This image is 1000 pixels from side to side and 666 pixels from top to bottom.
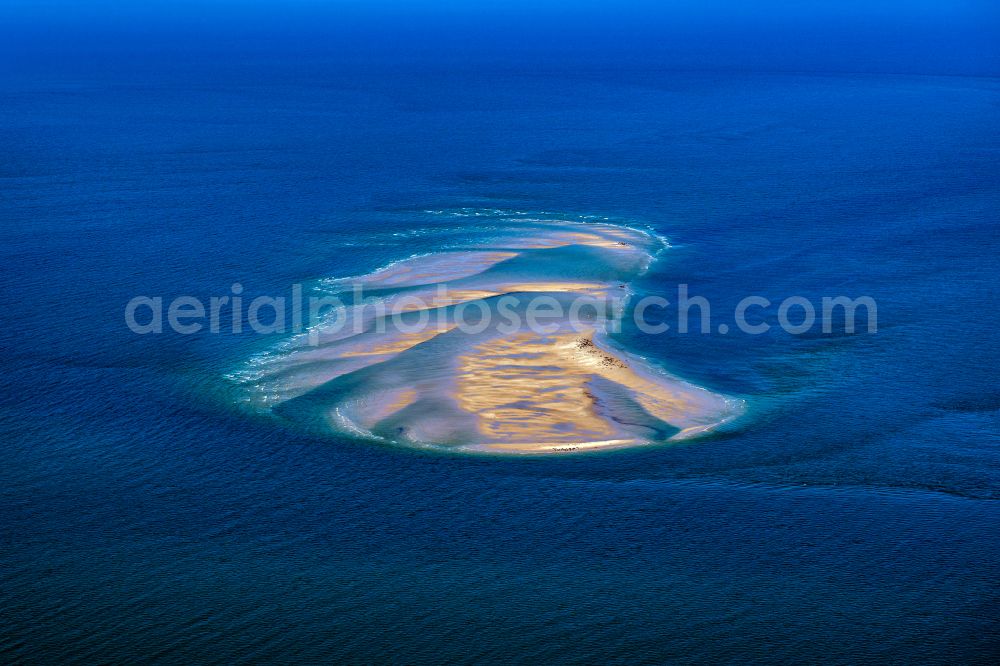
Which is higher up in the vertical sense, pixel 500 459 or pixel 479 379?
pixel 479 379

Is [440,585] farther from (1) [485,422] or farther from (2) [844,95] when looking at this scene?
(2) [844,95]

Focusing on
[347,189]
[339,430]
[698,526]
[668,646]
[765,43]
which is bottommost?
[668,646]

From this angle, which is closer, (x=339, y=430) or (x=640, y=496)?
(x=640, y=496)

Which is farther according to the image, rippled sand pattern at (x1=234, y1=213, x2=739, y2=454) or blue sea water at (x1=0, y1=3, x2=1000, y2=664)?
rippled sand pattern at (x1=234, y1=213, x2=739, y2=454)

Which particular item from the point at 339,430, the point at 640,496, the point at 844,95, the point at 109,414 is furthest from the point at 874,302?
the point at 844,95

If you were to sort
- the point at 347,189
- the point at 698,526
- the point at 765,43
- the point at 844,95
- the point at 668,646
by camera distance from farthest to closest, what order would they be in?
the point at 765,43, the point at 844,95, the point at 347,189, the point at 698,526, the point at 668,646
